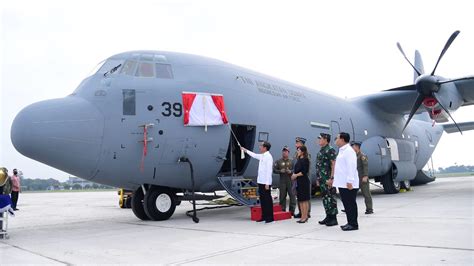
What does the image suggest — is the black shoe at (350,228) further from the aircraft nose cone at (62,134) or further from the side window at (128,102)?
the aircraft nose cone at (62,134)

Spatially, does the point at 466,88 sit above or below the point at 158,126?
above

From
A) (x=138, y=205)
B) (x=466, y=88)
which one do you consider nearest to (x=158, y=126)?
(x=138, y=205)

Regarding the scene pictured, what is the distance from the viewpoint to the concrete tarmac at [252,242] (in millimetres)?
5008

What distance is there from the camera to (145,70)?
9.17 meters

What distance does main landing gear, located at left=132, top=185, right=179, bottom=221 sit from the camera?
362 inches

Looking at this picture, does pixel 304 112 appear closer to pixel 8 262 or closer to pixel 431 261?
pixel 431 261

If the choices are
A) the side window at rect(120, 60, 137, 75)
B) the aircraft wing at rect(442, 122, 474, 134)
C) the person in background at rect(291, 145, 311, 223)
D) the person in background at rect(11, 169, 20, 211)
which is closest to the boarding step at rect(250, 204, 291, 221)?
the person in background at rect(291, 145, 311, 223)

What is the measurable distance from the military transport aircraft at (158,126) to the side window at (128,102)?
20 millimetres

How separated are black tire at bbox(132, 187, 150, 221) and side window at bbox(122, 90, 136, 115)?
1972mm

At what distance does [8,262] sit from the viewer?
525cm

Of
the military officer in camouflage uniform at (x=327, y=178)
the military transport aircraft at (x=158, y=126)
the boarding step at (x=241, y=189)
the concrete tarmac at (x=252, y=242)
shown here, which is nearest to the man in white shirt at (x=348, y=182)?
the concrete tarmac at (x=252, y=242)

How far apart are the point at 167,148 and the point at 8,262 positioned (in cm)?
411

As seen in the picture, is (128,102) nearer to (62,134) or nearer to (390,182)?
(62,134)

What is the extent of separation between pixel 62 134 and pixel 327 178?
5.16 metres
